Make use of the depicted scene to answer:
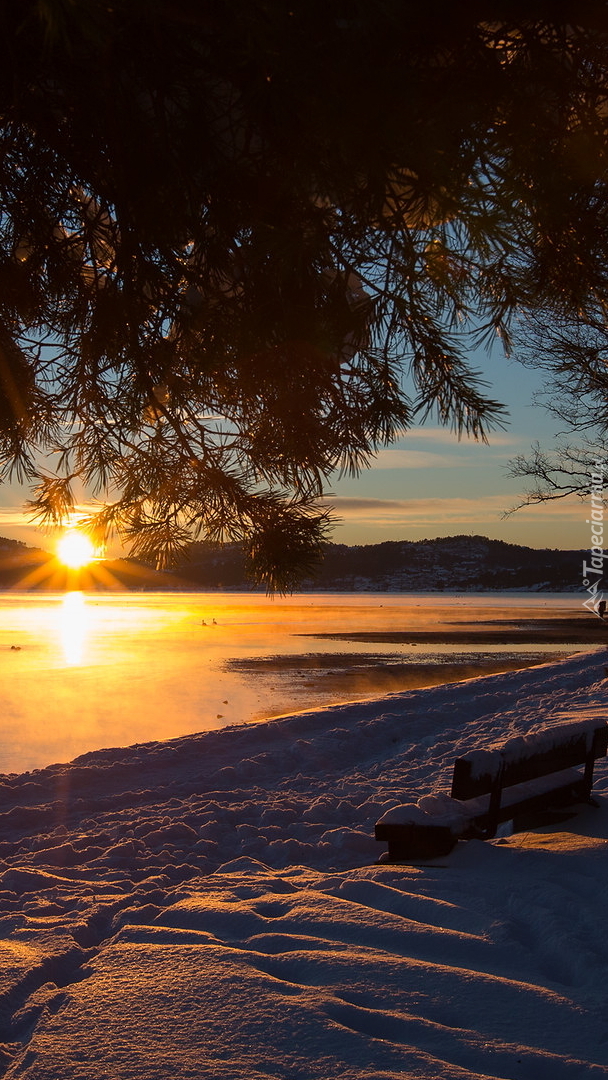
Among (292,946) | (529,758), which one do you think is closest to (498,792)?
(529,758)

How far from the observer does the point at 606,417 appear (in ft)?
41.9

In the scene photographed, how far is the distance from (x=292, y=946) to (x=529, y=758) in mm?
2339

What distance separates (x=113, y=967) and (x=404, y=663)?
20433 mm

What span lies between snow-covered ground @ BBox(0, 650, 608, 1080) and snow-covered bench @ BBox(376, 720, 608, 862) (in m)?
0.15

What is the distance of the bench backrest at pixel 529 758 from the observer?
504cm

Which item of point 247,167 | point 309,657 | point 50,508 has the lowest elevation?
point 309,657

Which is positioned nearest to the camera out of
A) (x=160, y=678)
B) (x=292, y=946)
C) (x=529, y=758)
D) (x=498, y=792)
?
(x=292, y=946)

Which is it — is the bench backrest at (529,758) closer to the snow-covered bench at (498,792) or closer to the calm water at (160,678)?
the snow-covered bench at (498,792)

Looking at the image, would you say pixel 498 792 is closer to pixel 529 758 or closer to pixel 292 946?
pixel 529 758

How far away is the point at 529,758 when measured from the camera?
5527 mm

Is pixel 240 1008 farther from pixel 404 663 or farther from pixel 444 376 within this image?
pixel 404 663

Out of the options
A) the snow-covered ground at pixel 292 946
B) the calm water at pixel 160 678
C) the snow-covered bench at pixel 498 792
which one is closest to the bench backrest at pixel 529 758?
the snow-covered bench at pixel 498 792

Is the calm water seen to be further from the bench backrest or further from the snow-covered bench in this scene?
the bench backrest

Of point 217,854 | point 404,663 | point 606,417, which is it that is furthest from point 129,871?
point 404,663
